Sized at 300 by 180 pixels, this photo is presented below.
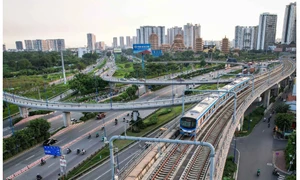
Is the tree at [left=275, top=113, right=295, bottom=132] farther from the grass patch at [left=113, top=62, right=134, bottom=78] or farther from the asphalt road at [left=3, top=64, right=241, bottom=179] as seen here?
the grass patch at [left=113, top=62, right=134, bottom=78]

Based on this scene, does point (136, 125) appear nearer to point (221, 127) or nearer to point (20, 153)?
point (221, 127)

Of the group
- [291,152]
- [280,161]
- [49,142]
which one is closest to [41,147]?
[49,142]

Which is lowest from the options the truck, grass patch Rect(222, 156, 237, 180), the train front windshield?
grass patch Rect(222, 156, 237, 180)

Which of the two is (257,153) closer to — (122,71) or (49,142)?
(49,142)

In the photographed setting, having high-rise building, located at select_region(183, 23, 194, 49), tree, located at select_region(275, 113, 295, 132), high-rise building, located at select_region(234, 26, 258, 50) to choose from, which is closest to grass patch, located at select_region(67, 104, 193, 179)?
tree, located at select_region(275, 113, 295, 132)

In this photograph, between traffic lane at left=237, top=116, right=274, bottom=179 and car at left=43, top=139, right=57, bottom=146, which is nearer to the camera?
traffic lane at left=237, top=116, right=274, bottom=179

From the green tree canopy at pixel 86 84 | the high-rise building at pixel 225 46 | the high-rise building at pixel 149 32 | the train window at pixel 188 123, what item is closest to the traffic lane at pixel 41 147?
the green tree canopy at pixel 86 84
